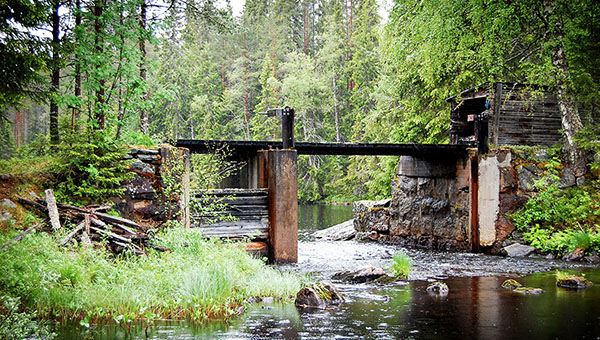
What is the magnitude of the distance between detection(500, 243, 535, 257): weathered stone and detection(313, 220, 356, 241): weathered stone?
6.47m

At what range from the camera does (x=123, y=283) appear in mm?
6887

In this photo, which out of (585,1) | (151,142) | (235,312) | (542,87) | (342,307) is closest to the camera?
(235,312)

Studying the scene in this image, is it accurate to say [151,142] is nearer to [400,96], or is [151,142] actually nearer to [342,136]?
[400,96]

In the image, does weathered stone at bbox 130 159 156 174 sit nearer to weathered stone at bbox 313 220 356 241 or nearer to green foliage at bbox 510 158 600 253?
green foliage at bbox 510 158 600 253

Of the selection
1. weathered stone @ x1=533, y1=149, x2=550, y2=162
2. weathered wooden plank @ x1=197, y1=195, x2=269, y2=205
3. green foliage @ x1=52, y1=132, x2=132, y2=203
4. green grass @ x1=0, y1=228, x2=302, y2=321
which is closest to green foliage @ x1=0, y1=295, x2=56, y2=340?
green grass @ x1=0, y1=228, x2=302, y2=321

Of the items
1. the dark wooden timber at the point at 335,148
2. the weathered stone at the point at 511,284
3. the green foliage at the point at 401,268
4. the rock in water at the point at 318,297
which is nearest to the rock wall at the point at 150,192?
the dark wooden timber at the point at 335,148

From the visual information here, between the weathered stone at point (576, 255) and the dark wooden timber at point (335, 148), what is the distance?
405cm

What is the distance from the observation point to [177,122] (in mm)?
42844

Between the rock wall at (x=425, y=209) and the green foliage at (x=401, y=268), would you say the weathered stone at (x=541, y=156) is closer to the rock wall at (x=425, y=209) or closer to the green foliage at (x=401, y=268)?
the rock wall at (x=425, y=209)

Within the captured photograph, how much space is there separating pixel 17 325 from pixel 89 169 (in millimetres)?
5114

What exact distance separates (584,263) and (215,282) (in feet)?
30.2

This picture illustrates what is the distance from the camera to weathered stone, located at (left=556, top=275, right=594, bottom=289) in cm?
904

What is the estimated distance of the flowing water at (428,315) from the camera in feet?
19.8

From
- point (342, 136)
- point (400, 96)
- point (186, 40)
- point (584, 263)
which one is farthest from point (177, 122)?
point (584, 263)
